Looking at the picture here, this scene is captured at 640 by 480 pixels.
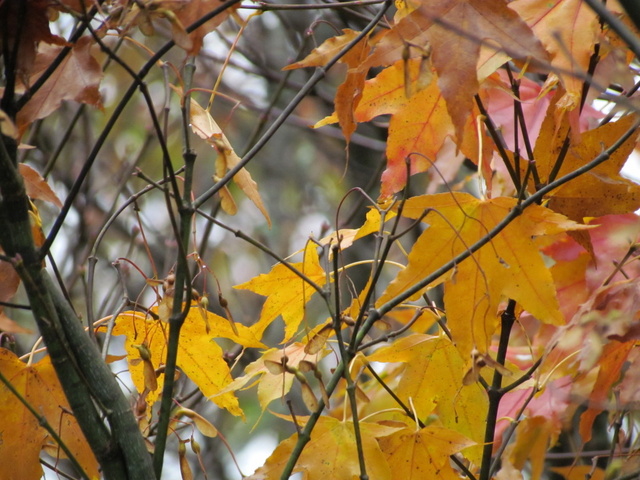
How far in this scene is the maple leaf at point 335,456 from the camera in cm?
74

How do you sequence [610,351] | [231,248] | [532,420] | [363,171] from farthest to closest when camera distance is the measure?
[231,248] → [363,171] → [532,420] → [610,351]

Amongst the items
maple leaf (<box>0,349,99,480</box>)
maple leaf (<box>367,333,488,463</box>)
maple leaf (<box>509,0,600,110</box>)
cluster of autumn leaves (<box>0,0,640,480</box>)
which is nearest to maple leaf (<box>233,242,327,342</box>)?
cluster of autumn leaves (<box>0,0,640,480</box>)

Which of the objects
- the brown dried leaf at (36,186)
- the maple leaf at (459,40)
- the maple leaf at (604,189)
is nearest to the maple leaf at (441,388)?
the maple leaf at (604,189)

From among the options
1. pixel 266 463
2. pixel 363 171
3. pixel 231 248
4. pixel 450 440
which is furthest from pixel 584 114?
pixel 231 248

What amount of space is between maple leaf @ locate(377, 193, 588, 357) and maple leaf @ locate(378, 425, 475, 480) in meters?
0.10

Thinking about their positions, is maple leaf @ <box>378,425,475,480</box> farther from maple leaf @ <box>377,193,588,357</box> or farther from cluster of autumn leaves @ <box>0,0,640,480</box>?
maple leaf @ <box>377,193,588,357</box>

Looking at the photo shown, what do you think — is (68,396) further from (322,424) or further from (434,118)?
(434,118)

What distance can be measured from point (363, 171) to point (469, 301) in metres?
1.70

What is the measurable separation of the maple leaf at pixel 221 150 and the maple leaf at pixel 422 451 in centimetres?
30

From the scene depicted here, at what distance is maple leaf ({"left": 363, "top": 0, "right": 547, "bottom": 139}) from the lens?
0.64m

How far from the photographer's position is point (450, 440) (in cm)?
77

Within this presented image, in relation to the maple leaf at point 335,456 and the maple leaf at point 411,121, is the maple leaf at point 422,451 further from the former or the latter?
the maple leaf at point 411,121

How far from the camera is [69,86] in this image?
65cm

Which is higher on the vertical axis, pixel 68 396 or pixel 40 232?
pixel 40 232
